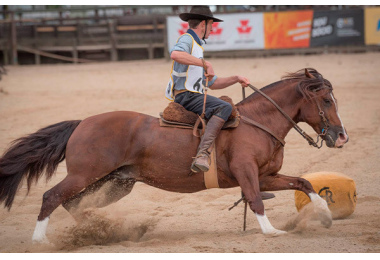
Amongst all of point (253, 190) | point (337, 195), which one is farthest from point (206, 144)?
point (337, 195)

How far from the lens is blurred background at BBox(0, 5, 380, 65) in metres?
20.2

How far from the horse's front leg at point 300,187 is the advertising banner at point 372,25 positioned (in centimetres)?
1617

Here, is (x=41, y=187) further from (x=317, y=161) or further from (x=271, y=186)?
(x=317, y=161)

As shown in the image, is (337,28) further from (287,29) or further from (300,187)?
(300,187)

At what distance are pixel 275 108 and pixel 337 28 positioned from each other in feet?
52.5

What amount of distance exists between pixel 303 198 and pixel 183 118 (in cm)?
162

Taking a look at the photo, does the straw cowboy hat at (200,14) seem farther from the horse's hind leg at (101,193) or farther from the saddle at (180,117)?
the horse's hind leg at (101,193)

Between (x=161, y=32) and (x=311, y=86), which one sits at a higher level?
(x=161, y=32)

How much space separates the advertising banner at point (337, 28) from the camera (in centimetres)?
2014

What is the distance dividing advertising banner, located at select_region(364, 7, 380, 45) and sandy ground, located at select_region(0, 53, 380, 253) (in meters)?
4.42

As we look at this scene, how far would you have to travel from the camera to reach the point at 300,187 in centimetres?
544

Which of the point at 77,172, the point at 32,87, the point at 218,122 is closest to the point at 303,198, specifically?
the point at 218,122

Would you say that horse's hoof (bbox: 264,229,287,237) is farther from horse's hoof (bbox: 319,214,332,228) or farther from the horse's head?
the horse's head

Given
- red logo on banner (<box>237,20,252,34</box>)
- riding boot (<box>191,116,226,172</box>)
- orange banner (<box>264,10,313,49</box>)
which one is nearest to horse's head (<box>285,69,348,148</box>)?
riding boot (<box>191,116,226,172</box>)
